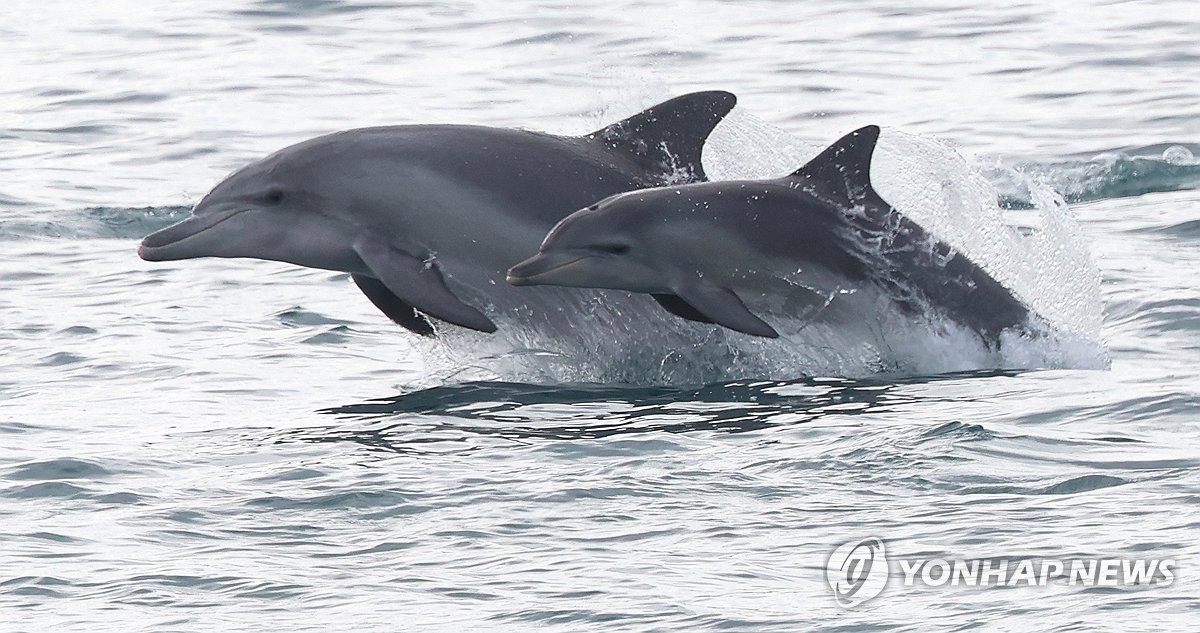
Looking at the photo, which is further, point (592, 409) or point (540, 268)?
point (540, 268)

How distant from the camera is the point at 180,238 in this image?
10875 millimetres

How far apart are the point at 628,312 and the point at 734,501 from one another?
332 centimetres

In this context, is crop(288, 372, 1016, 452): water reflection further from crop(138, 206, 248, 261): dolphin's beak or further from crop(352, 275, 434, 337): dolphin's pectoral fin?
crop(138, 206, 248, 261): dolphin's beak

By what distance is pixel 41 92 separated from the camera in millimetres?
22500

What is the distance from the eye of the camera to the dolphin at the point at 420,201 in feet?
35.1

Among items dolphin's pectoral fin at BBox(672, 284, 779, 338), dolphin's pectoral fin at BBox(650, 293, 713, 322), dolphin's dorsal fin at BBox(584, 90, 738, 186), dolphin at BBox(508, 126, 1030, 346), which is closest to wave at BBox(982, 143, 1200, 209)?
dolphin at BBox(508, 126, 1030, 346)

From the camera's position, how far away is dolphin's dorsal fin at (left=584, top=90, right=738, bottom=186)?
10984 millimetres

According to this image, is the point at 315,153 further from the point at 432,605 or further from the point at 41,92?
the point at 41,92

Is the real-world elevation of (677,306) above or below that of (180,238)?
below

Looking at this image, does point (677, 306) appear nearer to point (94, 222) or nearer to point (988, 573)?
point (988, 573)

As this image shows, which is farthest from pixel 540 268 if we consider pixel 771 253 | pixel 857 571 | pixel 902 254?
pixel 857 571

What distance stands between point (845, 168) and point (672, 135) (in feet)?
3.18

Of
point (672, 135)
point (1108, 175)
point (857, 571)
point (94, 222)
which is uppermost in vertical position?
point (672, 135)

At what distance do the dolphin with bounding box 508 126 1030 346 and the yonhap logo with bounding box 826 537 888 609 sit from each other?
9.43 ft
